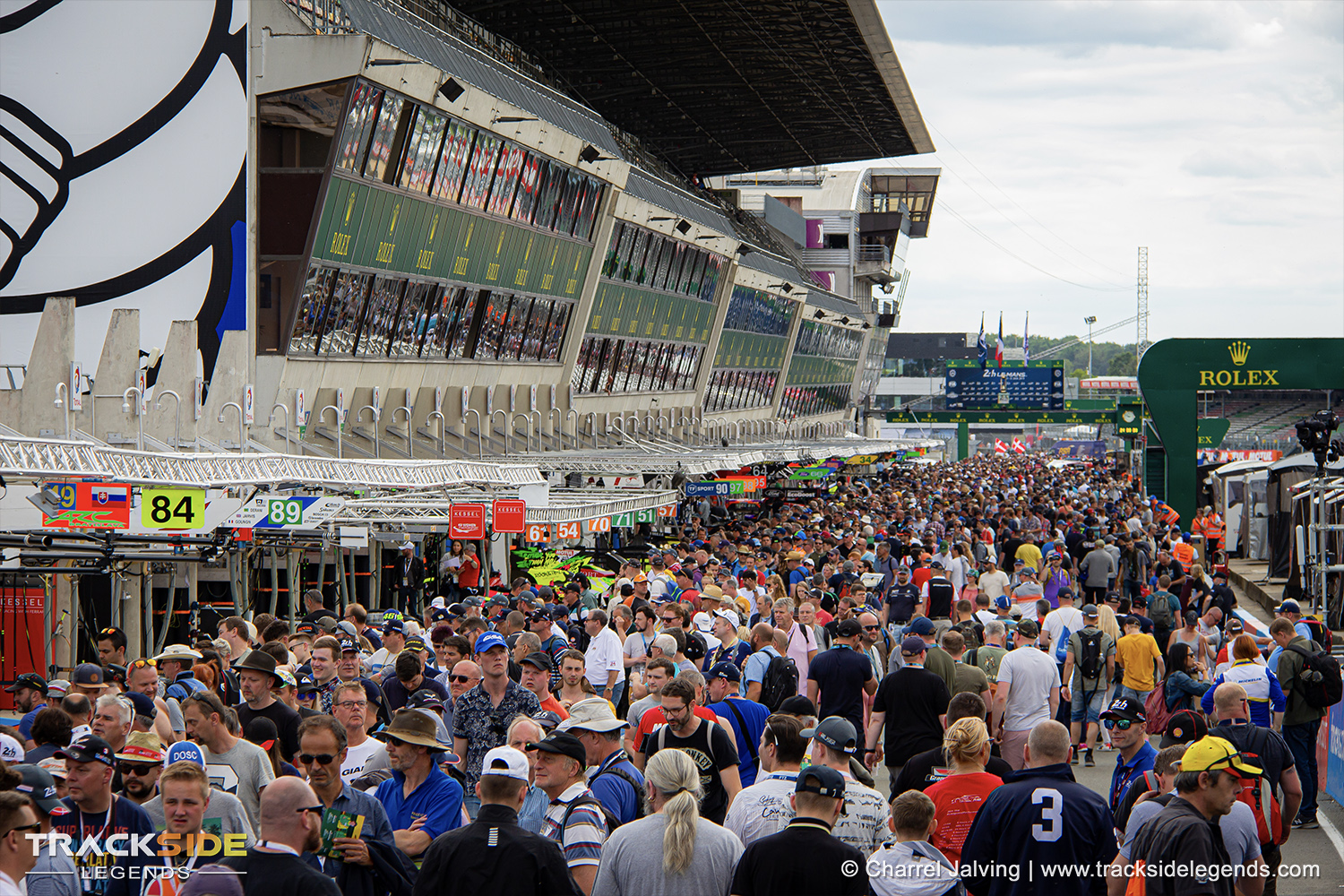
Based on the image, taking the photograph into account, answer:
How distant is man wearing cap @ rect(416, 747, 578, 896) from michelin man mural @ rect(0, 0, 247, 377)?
17.9 metres

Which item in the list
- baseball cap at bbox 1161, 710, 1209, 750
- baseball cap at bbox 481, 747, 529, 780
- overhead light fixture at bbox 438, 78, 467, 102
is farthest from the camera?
overhead light fixture at bbox 438, 78, 467, 102

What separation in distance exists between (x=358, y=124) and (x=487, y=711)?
16.9 m

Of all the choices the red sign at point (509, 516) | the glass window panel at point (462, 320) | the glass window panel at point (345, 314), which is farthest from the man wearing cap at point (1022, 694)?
the glass window panel at point (462, 320)

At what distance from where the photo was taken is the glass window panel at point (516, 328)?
31031 millimetres

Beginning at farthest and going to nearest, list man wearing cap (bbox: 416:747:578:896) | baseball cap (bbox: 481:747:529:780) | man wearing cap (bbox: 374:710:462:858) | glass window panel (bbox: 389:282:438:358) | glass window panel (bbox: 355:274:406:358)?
glass window panel (bbox: 389:282:438:358)
glass window panel (bbox: 355:274:406:358)
man wearing cap (bbox: 374:710:462:858)
baseball cap (bbox: 481:747:529:780)
man wearing cap (bbox: 416:747:578:896)

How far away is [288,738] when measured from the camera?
7996 millimetres

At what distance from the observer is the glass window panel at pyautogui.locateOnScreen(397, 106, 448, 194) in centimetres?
2455

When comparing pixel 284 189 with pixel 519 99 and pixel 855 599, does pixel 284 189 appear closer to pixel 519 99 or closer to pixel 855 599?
pixel 519 99

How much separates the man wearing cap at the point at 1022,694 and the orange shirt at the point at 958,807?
3743mm

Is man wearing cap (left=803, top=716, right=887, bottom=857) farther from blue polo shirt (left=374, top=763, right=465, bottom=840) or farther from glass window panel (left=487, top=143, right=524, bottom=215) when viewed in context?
glass window panel (left=487, top=143, right=524, bottom=215)

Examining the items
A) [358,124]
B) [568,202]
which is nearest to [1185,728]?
[358,124]

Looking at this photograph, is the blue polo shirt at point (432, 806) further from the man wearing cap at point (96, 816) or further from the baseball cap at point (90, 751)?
the baseball cap at point (90, 751)

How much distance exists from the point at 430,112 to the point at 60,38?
6074mm

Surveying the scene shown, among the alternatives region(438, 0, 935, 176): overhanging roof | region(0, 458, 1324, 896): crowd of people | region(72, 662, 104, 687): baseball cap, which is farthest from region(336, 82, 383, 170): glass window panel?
region(438, 0, 935, 176): overhanging roof
